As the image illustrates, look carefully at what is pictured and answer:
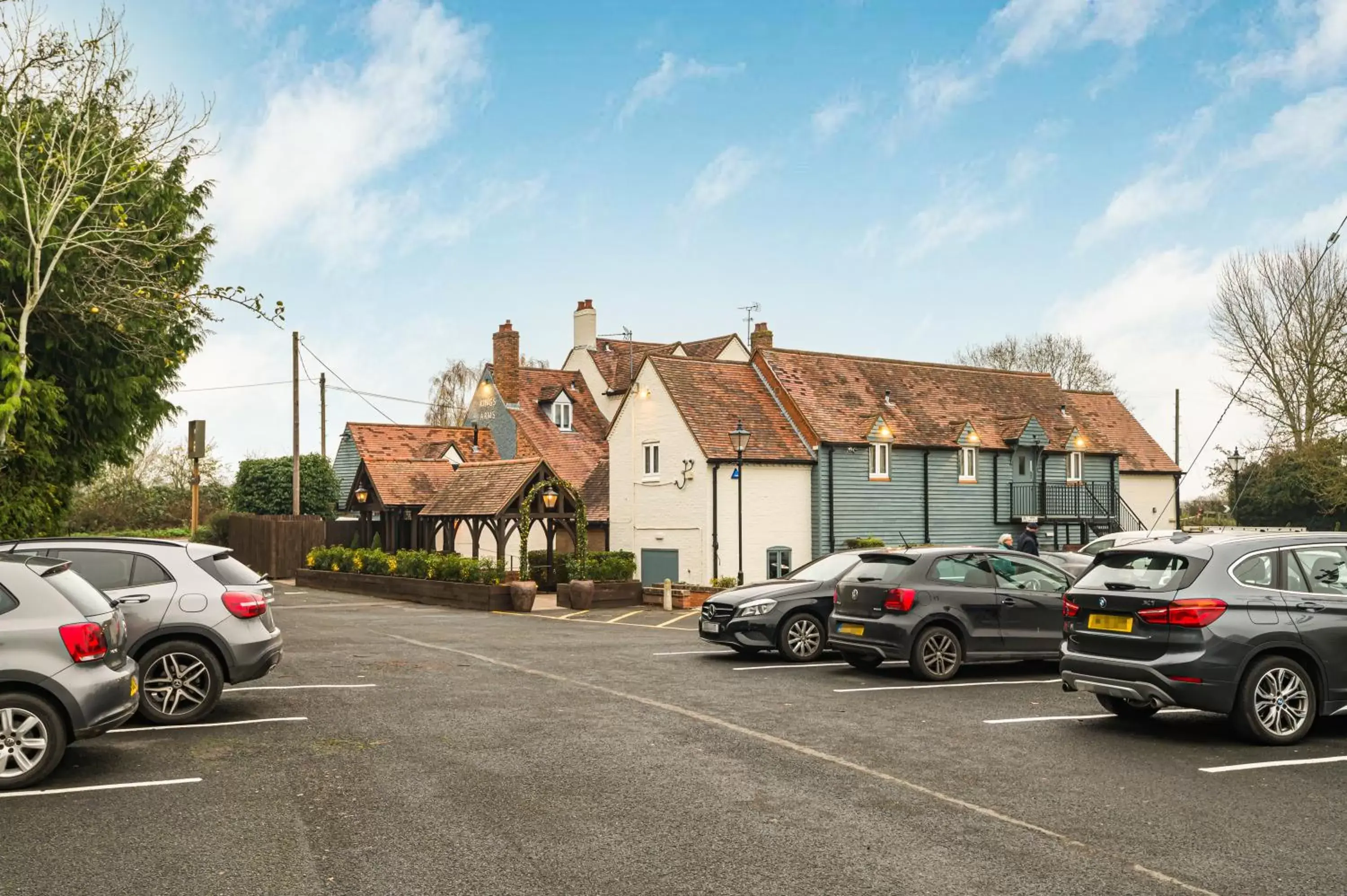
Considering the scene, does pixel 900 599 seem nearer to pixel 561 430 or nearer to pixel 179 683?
pixel 179 683

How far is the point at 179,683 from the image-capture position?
10438mm

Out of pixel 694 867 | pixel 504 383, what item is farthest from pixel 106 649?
pixel 504 383

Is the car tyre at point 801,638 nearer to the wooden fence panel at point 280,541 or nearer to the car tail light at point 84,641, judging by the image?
the car tail light at point 84,641

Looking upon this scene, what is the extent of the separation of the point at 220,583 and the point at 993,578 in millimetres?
8746

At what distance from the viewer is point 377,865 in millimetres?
6078

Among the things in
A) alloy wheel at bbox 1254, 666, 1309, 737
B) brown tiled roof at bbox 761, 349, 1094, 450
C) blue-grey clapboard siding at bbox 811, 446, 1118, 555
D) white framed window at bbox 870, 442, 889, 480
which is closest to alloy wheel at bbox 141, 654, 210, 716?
alloy wheel at bbox 1254, 666, 1309, 737

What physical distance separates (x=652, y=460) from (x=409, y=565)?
24.8ft

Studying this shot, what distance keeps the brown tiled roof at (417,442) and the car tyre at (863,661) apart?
2996 cm

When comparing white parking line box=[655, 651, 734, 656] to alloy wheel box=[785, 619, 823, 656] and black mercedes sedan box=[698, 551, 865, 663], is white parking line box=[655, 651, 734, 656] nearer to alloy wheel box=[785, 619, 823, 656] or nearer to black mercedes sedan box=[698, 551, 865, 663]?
black mercedes sedan box=[698, 551, 865, 663]

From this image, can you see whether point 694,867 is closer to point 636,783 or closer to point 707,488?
point 636,783

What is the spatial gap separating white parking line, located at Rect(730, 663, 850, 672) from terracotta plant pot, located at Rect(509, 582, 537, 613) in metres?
13.1

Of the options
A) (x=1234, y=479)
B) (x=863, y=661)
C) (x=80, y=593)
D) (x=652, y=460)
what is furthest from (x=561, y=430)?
(x=80, y=593)

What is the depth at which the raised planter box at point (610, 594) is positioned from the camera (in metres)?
28.5

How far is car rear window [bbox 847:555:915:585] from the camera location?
45.0ft
